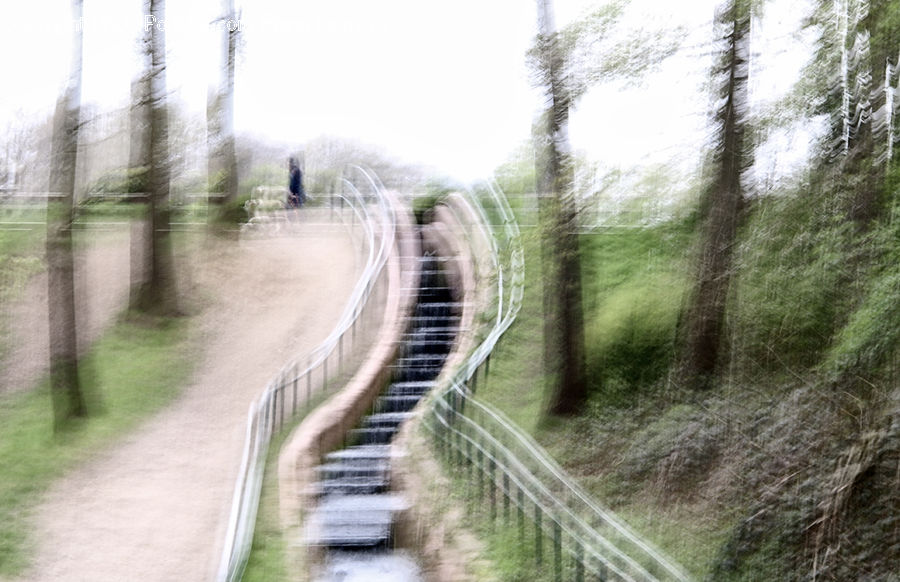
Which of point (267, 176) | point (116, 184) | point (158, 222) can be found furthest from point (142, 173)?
point (267, 176)

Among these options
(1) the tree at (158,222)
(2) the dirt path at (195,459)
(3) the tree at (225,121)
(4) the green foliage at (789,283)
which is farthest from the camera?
(3) the tree at (225,121)

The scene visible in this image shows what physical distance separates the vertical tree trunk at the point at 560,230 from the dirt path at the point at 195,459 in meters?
4.08

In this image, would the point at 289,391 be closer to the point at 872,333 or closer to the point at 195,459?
the point at 195,459

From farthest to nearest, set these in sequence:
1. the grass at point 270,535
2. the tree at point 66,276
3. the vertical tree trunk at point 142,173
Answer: the vertical tree trunk at point 142,173 < the tree at point 66,276 < the grass at point 270,535

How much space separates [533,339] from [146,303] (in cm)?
671

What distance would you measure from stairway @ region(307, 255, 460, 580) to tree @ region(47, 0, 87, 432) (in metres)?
3.96

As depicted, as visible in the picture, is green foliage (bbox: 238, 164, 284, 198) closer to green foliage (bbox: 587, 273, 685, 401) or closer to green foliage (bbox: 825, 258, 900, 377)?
green foliage (bbox: 587, 273, 685, 401)

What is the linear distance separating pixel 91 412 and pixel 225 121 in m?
9.09

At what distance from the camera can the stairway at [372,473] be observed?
8688 mm

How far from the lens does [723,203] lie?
30.7 feet

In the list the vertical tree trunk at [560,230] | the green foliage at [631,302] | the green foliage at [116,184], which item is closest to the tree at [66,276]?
the green foliage at [116,184]

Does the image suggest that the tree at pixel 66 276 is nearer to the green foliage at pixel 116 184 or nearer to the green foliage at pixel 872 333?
the green foliage at pixel 116 184

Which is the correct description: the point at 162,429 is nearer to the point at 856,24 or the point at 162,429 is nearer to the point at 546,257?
the point at 546,257

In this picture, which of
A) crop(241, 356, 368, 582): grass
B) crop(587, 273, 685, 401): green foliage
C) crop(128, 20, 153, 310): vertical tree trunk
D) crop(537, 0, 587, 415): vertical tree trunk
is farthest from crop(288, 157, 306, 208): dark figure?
crop(537, 0, 587, 415): vertical tree trunk
